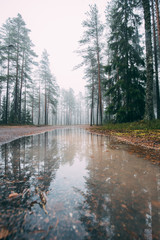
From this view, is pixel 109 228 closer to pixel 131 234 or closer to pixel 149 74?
pixel 131 234

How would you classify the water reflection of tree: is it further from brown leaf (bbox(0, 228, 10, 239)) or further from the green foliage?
the green foliage

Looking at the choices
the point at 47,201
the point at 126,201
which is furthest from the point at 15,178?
the point at 126,201

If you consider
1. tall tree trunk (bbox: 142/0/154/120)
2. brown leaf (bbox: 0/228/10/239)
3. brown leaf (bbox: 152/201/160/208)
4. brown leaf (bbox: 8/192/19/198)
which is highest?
tall tree trunk (bbox: 142/0/154/120)

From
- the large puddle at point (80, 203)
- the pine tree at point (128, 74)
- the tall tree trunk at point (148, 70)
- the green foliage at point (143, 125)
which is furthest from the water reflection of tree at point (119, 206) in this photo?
the pine tree at point (128, 74)

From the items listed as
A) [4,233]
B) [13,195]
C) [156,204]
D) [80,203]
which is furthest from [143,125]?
[4,233]

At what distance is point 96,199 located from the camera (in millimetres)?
1210

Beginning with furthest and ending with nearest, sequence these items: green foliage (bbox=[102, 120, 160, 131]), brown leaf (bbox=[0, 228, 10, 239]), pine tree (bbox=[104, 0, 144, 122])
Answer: pine tree (bbox=[104, 0, 144, 122]) < green foliage (bbox=[102, 120, 160, 131]) < brown leaf (bbox=[0, 228, 10, 239])

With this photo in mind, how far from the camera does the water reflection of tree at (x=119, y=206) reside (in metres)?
0.84

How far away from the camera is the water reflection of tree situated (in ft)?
2.76

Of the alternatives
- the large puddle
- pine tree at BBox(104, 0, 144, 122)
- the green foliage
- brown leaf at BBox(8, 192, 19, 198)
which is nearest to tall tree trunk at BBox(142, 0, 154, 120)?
the green foliage

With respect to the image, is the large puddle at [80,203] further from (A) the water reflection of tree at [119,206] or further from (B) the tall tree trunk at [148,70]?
(B) the tall tree trunk at [148,70]

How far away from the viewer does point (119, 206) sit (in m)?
1.11

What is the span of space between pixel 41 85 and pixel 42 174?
29.7 m

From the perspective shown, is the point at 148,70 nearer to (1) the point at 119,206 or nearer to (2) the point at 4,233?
(1) the point at 119,206
